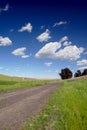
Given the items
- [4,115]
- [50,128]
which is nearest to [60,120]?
[50,128]

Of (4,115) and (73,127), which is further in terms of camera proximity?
(4,115)

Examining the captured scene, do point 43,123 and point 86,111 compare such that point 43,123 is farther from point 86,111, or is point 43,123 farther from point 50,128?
point 86,111

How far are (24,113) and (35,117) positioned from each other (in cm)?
140

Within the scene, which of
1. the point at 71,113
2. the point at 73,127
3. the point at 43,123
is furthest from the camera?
the point at 71,113

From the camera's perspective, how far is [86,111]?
1175cm

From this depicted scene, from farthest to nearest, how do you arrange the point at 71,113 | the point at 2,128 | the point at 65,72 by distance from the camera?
the point at 65,72 < the point at 71,113 < the point at 2,128

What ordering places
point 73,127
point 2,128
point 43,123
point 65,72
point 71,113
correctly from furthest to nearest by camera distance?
1. point 65,72
2. point 71,113
3. point 43,123
4. point 2,128
5. point 73,127

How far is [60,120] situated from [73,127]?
5.33 feet

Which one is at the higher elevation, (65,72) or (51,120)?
(65,72)

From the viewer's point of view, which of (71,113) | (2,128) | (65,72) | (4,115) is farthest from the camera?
(65,72)

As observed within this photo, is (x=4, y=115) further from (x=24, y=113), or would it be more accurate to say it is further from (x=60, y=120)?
(x=60, y=120)

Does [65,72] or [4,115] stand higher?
[65,72]

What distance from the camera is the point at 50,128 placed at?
9664 mm

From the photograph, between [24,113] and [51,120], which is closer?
[51,120]
